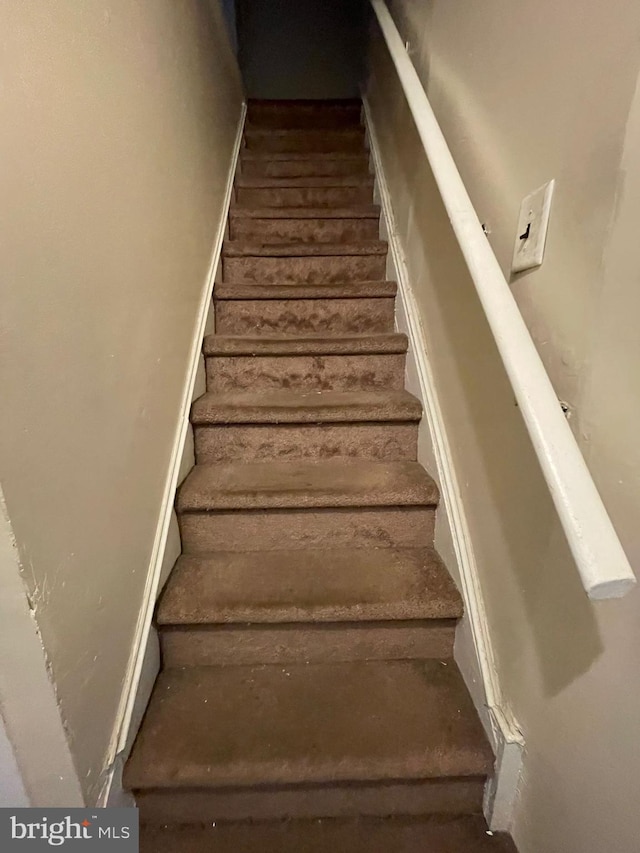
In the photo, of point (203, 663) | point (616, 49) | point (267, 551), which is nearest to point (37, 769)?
point (203, 663)

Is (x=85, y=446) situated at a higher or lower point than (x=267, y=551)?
higher

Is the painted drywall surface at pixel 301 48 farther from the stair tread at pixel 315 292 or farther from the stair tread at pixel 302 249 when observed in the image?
the stair tread at pixel 315 292

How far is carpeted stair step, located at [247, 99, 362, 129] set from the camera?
3.05 metres

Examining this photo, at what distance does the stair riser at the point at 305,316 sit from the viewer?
1744 mm

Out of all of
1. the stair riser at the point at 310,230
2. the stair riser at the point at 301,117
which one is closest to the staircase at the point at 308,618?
the stair riser at the point at 310,230

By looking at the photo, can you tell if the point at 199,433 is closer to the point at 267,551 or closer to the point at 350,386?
the point at 267,551

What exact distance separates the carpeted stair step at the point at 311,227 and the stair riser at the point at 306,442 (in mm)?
1146

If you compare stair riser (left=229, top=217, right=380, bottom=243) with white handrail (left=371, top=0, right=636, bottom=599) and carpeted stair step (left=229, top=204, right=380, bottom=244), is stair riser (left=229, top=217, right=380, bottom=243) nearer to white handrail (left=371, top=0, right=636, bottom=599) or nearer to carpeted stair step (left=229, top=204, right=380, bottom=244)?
carpeted stair step (left=229, top=204, right=380, bottom=244)

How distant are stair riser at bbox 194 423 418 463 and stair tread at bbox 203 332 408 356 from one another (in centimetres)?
31

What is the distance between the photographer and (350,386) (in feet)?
5.19

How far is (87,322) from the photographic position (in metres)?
0.75

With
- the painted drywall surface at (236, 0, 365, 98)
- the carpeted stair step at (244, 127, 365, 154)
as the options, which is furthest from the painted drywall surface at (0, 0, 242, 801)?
the painted drywall surface at (236, 0, 365, 98)

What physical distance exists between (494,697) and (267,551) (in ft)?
2.07

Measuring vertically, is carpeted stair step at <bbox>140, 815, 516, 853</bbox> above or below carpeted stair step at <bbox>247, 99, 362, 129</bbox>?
below
